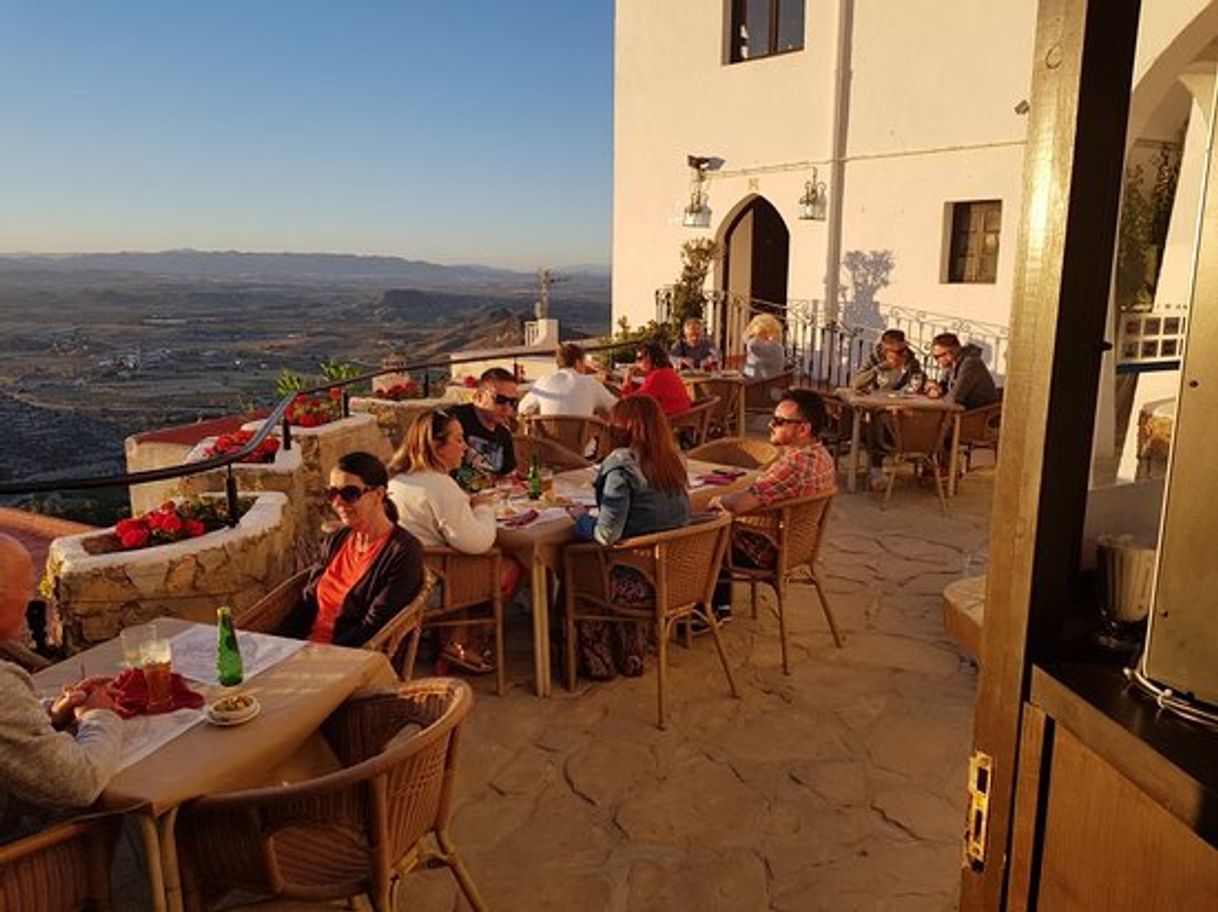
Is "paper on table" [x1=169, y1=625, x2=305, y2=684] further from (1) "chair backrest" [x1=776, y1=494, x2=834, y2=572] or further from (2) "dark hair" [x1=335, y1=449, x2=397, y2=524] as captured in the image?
(1) "chair backrest" [x1=776, y1=494, x2=834, y2=572]

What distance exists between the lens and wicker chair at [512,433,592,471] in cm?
577

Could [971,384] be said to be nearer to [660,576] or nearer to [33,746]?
[660,576]

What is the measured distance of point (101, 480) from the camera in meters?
3.49

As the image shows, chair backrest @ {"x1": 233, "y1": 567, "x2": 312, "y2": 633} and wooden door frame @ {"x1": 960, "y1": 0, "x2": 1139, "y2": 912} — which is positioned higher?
wooden door frame @ {"x1": 960, "y1": 0, "x2": 1139, "y2": 912}

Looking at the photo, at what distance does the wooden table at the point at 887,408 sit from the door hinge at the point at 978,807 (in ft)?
18.9

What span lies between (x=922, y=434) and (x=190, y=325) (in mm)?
31012

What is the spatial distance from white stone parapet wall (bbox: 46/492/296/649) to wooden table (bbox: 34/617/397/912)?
1205 mm

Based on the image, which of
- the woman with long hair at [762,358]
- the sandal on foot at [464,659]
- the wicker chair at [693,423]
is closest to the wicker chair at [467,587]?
the sandal on foot at [464,659]

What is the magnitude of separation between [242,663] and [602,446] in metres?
4.45

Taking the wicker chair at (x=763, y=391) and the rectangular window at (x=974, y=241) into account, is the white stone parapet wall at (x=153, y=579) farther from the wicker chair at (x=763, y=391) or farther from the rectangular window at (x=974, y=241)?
the rectangular window at (x=974, y=241)

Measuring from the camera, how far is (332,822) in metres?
2.07

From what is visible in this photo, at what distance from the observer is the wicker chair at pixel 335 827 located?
2029 mm

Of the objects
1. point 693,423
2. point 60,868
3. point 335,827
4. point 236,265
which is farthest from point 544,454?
point 236,265

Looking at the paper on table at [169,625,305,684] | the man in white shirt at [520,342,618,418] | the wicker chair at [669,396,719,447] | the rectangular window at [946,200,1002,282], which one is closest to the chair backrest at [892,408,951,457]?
the wicker chair at [669,396,719,447]
